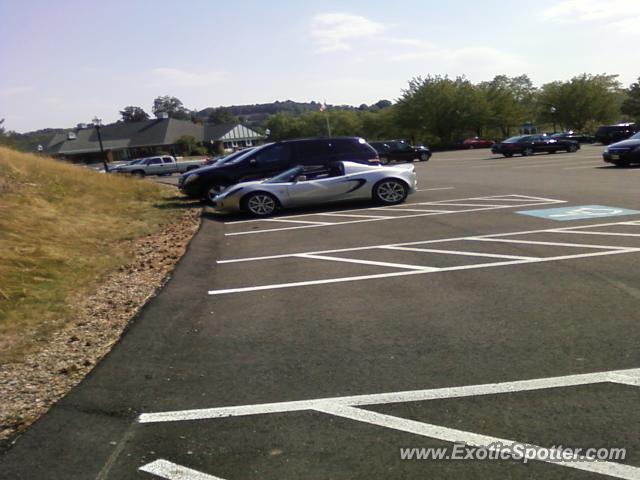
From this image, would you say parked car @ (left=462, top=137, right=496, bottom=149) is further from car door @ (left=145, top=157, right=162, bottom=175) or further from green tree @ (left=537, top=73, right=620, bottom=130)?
car door @ (left=145, top=157, right=162, bottom=175)

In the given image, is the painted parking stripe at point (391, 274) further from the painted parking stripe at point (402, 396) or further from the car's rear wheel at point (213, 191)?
the car's rear wheel at point (213, 191)

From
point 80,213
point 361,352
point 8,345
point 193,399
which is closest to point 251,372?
point 193,399

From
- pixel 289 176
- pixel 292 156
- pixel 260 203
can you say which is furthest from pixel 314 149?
pixel 260 203

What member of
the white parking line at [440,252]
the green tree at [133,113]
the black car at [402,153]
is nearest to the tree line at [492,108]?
the black car at [402,153]

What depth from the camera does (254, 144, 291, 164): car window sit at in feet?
54.6

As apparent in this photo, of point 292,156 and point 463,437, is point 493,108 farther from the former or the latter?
point 463,437

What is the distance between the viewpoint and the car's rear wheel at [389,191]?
Result: 47.2 ft

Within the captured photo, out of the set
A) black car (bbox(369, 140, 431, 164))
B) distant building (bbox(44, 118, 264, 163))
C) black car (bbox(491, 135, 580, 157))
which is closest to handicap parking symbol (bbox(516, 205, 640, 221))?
black car (bbox(491, 135, 580, 157))

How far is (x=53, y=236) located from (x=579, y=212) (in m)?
9.63

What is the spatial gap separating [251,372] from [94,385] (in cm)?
116

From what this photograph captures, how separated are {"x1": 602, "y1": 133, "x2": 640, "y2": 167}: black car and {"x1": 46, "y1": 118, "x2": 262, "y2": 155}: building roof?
6813 centimetres

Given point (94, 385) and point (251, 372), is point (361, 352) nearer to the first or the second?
point (251, 372)

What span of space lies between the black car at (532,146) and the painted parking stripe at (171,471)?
120 ft

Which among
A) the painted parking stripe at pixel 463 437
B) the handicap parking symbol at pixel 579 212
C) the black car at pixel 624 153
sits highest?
the black car at pixel 624 153
